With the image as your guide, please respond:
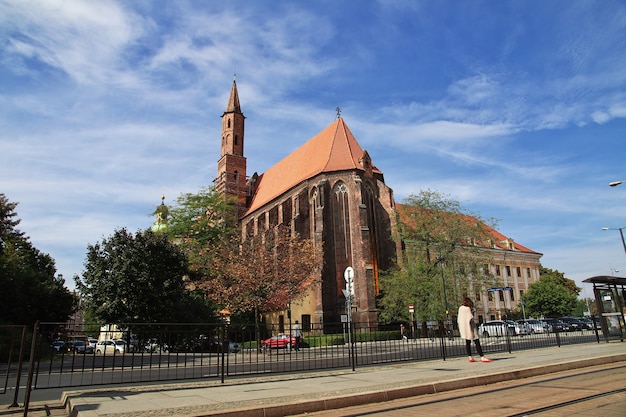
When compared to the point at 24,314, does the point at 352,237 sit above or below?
above

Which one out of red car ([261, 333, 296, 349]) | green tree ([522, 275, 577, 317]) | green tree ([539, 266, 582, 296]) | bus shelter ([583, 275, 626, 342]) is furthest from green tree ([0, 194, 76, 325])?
green tree ([539, 266, 582, 296])

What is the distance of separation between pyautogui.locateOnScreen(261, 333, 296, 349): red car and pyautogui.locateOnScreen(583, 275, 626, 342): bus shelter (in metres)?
13.8

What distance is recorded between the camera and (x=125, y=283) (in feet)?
90.8

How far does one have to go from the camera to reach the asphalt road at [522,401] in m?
5.91

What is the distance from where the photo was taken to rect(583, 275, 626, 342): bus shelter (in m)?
18.6

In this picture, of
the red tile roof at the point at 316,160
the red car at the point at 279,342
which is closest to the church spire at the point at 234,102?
the red tile roof at the point at 316,160

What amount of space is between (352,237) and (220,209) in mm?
15573

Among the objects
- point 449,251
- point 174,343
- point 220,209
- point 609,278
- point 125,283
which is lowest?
point 174,343

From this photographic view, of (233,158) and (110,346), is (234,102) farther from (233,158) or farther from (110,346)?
(110,346)

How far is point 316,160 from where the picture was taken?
49.1 metres

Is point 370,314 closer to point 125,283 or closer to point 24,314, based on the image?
point 125,283

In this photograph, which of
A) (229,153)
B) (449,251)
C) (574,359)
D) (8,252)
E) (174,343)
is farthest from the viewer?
(229,153)

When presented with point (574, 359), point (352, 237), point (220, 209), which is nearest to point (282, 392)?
point (574, 359)

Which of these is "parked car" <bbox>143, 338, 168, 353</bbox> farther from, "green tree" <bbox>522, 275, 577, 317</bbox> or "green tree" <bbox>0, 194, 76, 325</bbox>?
"green tree" <bbox>522, 275, 577, 317</bbox>
